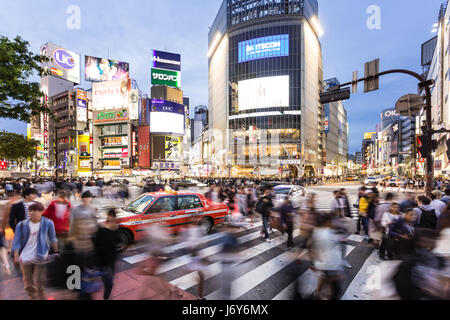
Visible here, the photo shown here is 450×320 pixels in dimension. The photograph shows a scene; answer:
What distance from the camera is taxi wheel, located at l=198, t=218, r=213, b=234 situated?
789 centimetres

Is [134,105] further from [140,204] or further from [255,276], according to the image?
[255,276]

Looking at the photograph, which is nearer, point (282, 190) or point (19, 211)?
point (19, 211)

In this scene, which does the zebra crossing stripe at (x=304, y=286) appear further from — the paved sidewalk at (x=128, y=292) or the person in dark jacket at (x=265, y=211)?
the person in dark jacket at (x=265, y=211)

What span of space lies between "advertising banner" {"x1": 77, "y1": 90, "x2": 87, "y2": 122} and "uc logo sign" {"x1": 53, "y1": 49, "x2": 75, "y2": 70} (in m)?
17.5

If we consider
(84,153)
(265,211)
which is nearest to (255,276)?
(265,211)

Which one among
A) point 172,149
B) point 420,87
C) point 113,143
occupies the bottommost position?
point 420,87

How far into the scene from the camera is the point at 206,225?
811 centimetres

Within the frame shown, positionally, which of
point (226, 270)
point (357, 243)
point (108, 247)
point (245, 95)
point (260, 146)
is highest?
point (245, 95)

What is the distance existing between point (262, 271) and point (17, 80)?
1323cm
